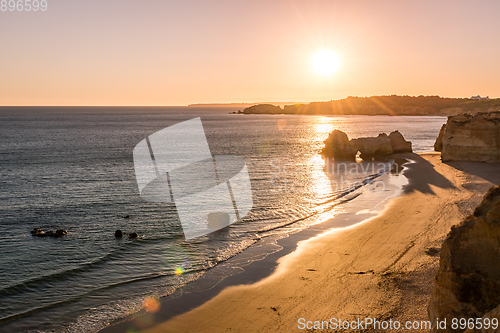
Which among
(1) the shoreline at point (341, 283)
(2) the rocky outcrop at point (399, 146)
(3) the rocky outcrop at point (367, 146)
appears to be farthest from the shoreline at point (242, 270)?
(2) the rocky outcrop at point (399, 146)

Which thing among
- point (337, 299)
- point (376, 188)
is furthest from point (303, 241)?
point (376, 188)

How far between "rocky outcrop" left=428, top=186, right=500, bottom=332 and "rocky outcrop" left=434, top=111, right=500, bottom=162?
2897 centimetres

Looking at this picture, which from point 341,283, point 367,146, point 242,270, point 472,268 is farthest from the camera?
point 367,146

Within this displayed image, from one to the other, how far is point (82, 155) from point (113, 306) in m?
41.3

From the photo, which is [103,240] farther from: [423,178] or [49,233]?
[423,178]

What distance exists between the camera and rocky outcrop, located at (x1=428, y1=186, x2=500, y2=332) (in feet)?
20.2

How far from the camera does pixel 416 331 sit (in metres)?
7.86

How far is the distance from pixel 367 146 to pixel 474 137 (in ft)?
43.8

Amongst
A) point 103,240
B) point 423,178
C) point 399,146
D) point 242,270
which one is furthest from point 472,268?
point 399,146

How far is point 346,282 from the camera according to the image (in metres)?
11.1

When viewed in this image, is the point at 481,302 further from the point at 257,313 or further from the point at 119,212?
the point at 119,212

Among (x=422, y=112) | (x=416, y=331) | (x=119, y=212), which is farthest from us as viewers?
(x=422, y=112)

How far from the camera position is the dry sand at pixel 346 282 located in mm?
9195

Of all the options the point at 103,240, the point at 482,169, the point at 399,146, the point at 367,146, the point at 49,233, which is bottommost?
the point at 103,240
